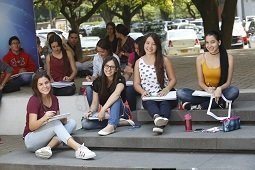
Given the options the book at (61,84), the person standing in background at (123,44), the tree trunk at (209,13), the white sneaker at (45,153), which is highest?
the tree trunk at (209,13)

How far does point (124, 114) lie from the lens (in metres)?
7.98

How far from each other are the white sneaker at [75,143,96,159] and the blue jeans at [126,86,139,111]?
52.7 inches

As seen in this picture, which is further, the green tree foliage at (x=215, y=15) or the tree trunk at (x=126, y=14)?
the tree trunk at (x=126, y=14)

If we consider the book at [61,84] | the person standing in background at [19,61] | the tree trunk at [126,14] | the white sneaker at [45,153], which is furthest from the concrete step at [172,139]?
the tree trunk at [126,14]

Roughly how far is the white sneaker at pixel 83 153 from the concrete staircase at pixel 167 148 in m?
0.08

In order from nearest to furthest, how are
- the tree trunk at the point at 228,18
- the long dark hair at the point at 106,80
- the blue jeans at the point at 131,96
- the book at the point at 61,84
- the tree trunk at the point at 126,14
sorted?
the long dark hair at the point at 106,80 < the blue jeans at the point at 131,96 < the book at the point at 61,84 < the tree trunk at the point at 228,18 < the tree trunk at the point at 126,14

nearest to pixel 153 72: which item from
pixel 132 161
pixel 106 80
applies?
pixel 106 80

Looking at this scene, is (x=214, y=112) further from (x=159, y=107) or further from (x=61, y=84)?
(x=61, y=84)

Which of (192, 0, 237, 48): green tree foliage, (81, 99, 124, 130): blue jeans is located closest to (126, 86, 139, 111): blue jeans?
(81, 99, 124, 130): blue jeans

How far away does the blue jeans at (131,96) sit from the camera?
27.2 ft

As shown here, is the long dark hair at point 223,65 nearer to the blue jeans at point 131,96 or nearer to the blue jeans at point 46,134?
the blue jeans at point 131,96

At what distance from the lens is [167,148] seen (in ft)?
23.6

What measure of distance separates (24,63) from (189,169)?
18.5 ft

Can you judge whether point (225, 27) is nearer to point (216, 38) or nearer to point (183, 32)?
point (183, 32)
